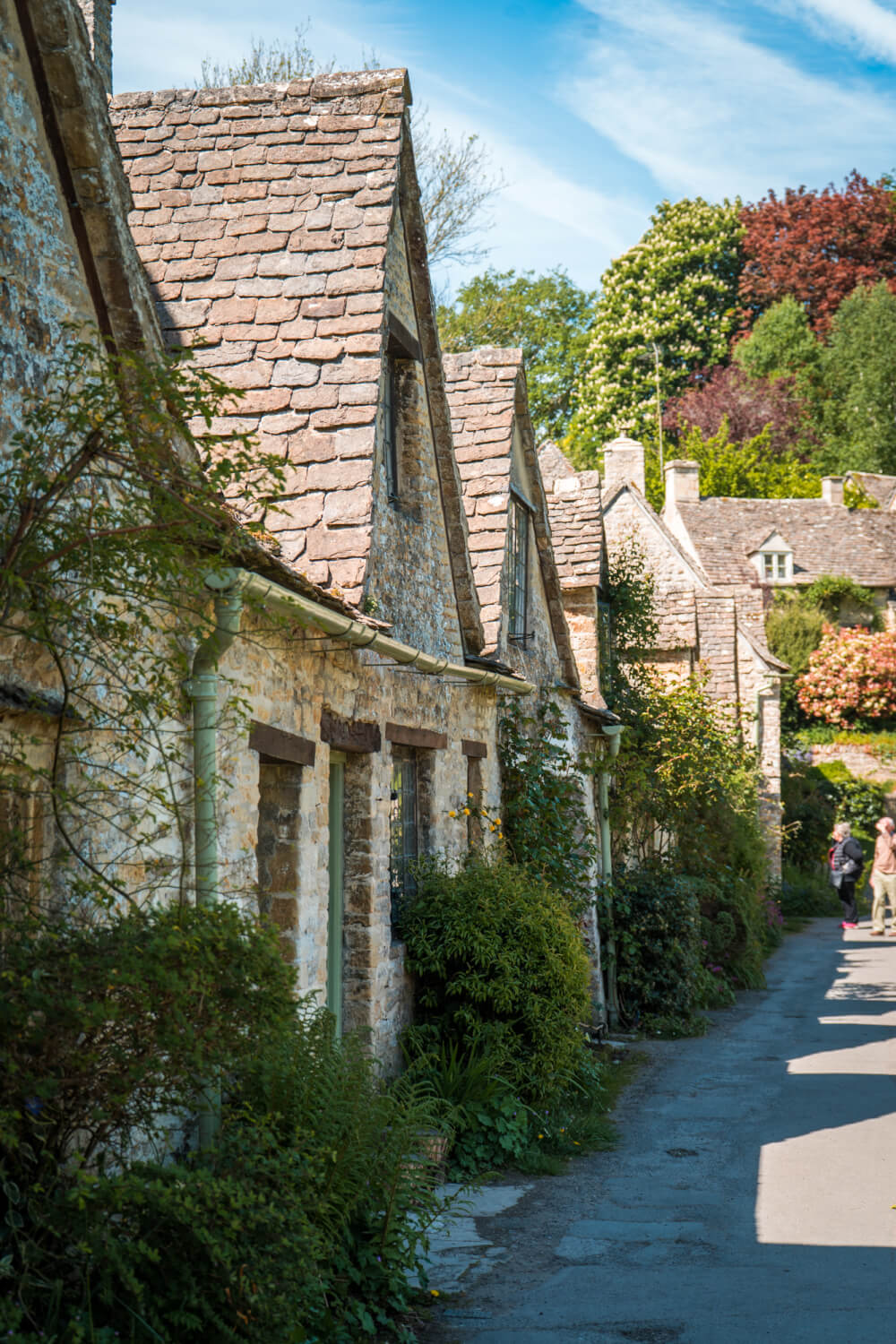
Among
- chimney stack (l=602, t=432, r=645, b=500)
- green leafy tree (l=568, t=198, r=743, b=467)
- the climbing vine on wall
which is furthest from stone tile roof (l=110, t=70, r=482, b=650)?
green leafy tree (l=568, t=198, r=743, b=467)

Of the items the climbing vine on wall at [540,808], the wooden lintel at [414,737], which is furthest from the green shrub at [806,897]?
the wooden lintel at [414,737]

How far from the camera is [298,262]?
29.3ft

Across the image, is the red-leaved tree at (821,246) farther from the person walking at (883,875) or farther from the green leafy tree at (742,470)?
the person walking at (883,875)

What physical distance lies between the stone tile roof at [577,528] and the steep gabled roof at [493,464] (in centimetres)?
227

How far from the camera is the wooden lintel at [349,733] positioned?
24.9 feet

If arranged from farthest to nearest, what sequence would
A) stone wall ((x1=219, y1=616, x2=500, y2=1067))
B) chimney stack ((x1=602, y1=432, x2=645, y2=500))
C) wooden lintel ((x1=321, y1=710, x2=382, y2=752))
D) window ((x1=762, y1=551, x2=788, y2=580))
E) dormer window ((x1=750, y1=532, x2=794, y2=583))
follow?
window ((x1=762, y1=551, x2=788, y2=580)) < dormer window ((x1=750, y1=532, x2=794, y2=583)) < chimney stack ((x1=602, y1=432, x2=645, y2=500)) < wooden lintel ((x1=321, y1=710, x2=382, y2=752)) < stone wall ((x1=219, y1=616, x2=500, y2=1067))

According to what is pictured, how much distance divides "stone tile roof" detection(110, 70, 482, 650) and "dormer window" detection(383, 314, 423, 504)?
0.69 feet

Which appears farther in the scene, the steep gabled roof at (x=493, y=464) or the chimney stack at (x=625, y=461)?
the chimney stack at (x=625, y=461)

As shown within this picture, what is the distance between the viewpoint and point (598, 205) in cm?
1527

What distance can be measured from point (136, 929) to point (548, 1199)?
14.4 feet

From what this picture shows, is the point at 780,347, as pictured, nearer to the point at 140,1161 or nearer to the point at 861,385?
the point at 861,385

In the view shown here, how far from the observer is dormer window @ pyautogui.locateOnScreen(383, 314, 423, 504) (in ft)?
30.0

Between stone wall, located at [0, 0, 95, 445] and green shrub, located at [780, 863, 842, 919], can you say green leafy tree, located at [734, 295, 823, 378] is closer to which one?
green shrub, located at [780, 863, 842, 919]

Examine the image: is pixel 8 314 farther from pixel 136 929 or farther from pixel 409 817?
pixel 409 817
